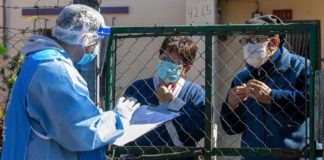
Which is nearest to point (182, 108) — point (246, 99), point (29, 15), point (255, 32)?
point (246, 99)

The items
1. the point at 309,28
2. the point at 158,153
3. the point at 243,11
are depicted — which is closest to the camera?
the point at 309,28

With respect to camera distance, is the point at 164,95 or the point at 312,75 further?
the point at 164,95

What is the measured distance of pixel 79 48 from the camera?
2775 millimetres

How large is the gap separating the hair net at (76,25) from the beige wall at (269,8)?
16.6 ft

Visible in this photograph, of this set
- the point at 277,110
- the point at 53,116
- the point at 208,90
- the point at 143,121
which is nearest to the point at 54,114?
the point at 53,116

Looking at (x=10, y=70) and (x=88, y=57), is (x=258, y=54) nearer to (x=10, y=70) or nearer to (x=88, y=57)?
(x=88, y=57)

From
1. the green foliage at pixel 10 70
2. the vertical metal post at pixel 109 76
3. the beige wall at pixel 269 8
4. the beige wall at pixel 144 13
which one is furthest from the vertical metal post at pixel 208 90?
the beige wall at pixel 144 13

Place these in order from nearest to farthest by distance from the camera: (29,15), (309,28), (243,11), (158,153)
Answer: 1. (309,28)
2. (158,153)
3. (243,11)
4. (29,15)

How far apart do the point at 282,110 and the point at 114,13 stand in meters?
5.42

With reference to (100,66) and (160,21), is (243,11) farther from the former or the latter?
(100,66)

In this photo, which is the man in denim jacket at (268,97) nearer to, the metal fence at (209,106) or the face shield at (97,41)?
the metal fence at (209,106)

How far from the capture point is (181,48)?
10.8ft

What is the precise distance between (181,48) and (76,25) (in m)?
0.75

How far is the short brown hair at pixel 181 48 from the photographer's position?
330 cm
